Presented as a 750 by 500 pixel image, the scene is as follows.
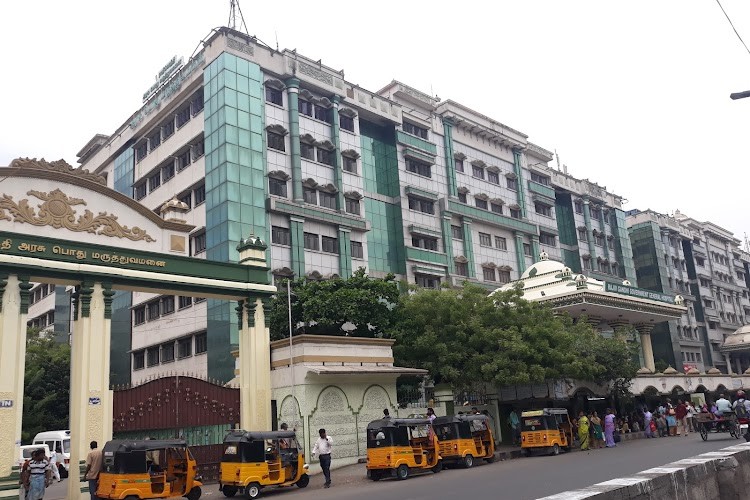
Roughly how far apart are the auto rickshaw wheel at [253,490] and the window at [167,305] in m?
26.8

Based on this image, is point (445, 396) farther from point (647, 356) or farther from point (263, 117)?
point (647, 356)

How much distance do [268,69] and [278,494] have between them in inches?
1218

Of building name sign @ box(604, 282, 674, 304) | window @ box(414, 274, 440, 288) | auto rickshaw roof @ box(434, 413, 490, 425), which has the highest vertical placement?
window @ box(414, 274, 440, 288)

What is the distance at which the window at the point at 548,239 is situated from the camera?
63219mm

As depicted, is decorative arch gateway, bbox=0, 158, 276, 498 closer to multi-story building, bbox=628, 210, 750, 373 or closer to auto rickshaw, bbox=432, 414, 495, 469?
auto rickshaw, bbox=432, 414, 495, 469

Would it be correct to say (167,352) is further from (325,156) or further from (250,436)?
(250,436)

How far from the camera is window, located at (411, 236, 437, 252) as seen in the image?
50.7 metres

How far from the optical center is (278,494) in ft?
58.7

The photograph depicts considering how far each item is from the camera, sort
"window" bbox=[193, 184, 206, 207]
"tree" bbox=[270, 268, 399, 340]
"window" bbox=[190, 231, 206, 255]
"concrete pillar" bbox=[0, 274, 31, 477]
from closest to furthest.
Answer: "concrete pillar" bbox=[0, 274, 31, 477]
"tree" bbox=[270, 268, 399, 340]
"window" bbox=[190, 231, 206, 255]
"window" bbox=[193, 184, 206, 207]

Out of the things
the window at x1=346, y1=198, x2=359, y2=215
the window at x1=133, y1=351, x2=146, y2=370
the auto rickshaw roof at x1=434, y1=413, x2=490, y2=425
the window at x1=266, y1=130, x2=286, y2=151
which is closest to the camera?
the auto rickshaw roof at x1=434, y1=413, x2=490, y2=425

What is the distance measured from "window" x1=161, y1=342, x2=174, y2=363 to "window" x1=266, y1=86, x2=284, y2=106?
16427 mm

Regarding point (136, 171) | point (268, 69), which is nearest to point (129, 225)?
point (268, 69)

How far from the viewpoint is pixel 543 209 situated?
6469cm

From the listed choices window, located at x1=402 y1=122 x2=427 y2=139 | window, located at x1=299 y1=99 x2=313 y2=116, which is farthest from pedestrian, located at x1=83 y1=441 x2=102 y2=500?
window, located at x1=402 y1=122 x2=427 y2=139
